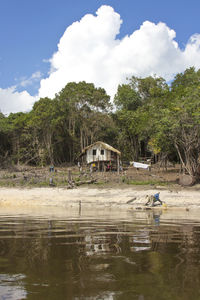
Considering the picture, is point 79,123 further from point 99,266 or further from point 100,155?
point 99,266

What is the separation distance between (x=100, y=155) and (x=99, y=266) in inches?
1406

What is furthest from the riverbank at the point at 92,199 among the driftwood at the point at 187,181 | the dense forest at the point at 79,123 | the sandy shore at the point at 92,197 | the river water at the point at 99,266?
the dense forest at the point at 79,123

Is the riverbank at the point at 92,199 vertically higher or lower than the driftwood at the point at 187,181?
lower

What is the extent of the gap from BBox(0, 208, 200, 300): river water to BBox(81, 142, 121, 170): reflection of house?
32.2 m

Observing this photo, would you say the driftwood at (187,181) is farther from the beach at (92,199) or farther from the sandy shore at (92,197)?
the sandy shore at (92,197)

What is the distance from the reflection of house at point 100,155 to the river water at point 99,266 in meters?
32.2

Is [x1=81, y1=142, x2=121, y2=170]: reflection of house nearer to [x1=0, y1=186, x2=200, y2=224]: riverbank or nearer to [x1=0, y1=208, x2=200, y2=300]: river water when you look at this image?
[x1=0, y1=186, x2=200, y2=224]: riverbank

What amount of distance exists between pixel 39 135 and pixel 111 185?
24.9 m

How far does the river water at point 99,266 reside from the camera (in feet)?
11.5

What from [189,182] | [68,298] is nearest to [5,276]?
[68,298]

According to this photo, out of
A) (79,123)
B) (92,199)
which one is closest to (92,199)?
(92,199)

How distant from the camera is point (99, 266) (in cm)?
457

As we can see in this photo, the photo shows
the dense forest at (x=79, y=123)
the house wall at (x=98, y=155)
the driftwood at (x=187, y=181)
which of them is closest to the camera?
the driftwood at (x=187, y=181)

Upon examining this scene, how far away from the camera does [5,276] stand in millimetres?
4102
